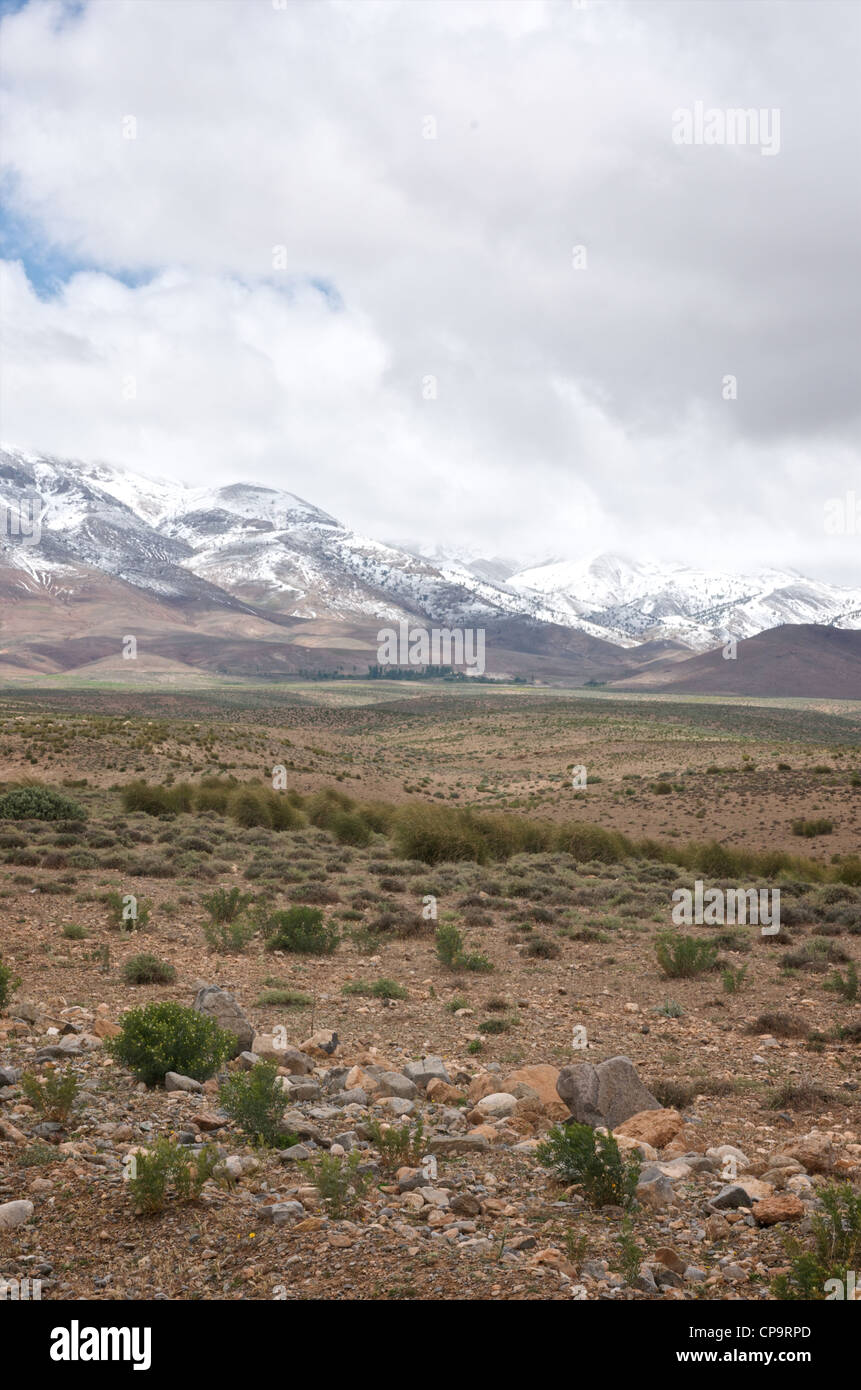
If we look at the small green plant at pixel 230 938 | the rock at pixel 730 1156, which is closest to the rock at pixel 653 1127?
the rock at pixel 730 1156

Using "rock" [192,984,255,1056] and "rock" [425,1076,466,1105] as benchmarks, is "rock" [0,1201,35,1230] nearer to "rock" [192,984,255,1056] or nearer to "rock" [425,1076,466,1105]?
"rock" [192,984,255,1056]

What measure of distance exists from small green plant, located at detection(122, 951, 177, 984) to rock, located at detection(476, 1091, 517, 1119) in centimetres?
529

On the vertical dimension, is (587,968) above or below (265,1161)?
below

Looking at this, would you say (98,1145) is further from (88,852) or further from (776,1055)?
(88,852)

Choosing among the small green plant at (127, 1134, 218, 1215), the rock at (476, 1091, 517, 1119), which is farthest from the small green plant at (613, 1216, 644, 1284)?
the small green plant at (127, 1134, 218, 1215)

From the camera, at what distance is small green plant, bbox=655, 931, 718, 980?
44.4 feet

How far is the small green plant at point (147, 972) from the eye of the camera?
37.7 feet

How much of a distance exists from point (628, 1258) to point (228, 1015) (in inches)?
208

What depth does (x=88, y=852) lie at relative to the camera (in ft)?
→ 65.7

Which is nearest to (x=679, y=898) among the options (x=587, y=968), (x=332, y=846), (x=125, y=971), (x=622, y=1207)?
(x=587, y=968)

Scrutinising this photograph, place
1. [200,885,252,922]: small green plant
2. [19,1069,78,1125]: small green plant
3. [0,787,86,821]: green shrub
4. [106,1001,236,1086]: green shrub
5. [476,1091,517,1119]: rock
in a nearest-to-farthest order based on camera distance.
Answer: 1. [19,1069,78,1125]: small green plant
2. [476,1091,517,1119]: rock
3. [106,1001,236,1086]: green shrub
4. [200,885,252,922]: small green plant
5. [0,787,86,821]: green shrub

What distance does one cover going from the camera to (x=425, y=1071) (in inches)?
337

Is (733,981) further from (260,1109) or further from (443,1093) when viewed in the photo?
(260,1109)
